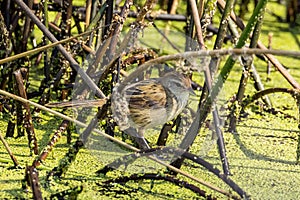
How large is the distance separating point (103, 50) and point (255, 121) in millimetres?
659

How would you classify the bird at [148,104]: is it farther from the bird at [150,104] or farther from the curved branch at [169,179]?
the curved branch at [169,179]

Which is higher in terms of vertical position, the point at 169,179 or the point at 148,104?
the point at 148,104

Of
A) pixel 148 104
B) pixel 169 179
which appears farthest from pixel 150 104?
pixel 169 179

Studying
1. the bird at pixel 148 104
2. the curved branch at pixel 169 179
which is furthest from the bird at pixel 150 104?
the curved branch at pixel 169 179

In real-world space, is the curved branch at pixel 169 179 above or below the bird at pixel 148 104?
below

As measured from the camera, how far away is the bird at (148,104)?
5.46ft

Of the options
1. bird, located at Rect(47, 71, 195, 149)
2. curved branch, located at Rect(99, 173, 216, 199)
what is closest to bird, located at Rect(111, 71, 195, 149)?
bird, located at Rect(47, 71, 195, 149)

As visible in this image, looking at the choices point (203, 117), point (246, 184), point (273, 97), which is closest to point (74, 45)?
point (203, 117)

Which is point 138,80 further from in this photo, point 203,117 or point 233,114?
point 233,114

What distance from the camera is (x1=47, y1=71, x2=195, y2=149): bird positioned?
65.5 inches

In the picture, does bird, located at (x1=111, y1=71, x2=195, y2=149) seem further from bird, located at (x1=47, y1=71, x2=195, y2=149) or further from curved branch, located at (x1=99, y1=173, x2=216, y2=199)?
curved branch, located at (x1=99, y1=173, x2=216, y2=199)

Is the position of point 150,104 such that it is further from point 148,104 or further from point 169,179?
point 169,179

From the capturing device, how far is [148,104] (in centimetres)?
170

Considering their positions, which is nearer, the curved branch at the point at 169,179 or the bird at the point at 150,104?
the curved branch at the point at 169,179
